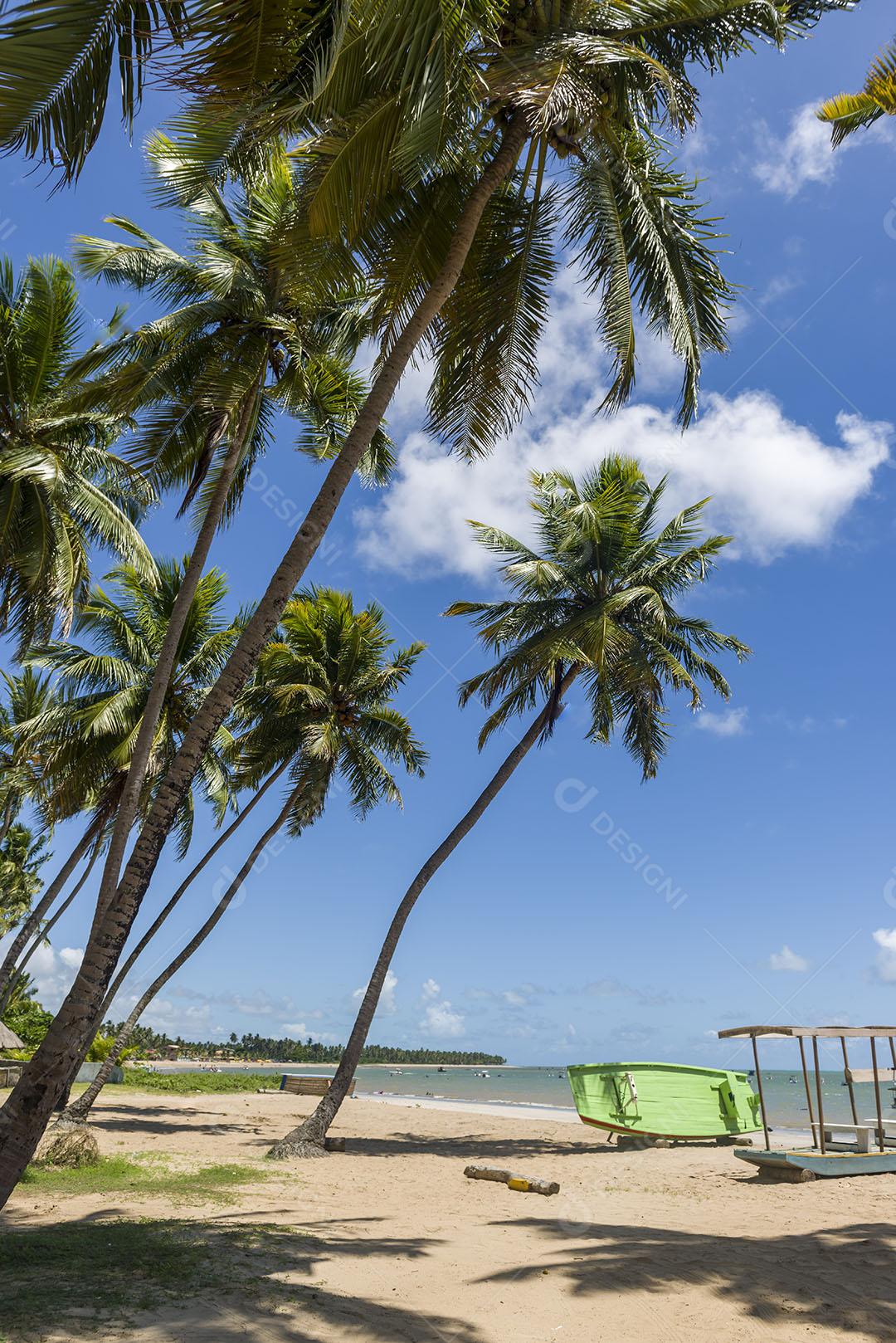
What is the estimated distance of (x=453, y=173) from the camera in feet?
26.9

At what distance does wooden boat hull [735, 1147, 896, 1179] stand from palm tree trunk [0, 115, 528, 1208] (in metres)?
9.80

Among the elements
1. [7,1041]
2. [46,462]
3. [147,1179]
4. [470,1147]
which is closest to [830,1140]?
[470,1147]

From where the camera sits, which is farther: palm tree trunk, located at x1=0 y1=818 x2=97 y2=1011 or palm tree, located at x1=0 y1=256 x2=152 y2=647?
palm tree trunk, located at x1=0 y1=818 x2=97 y2=1011

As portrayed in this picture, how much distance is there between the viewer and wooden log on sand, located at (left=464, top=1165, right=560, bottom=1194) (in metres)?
10.9

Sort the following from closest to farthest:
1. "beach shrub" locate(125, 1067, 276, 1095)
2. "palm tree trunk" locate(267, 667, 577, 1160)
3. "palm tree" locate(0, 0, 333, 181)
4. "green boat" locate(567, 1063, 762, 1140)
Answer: "palm tree" locate(0, 0, 333, 181)
"palm tree trunk" locate(267, 667, 577, 1160)
"green boat" locate(567, 1063, 762, 1140)
"beach shrub" locate(125, 1067, 276, 1095)

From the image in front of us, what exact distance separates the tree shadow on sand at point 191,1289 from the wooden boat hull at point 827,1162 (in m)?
6.81

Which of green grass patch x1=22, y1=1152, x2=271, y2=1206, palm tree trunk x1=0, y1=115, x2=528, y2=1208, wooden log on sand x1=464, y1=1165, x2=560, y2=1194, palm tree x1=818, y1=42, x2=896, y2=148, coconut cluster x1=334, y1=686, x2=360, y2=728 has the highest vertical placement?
palm tree x1=818, y1=42, x2=896, y2=148

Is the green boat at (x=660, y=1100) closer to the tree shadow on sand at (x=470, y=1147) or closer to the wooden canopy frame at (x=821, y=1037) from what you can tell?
the tree shadow on sand at (x=470, y=1147)

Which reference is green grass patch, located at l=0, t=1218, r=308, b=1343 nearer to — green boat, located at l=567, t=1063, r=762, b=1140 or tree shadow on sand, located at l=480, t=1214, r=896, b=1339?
tree shadow on sand, located at l=480, t=1214, r=896, b=1339

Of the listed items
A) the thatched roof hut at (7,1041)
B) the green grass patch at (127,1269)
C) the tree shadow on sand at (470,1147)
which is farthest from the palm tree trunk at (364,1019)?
the thatched roof hut at (7,1041)

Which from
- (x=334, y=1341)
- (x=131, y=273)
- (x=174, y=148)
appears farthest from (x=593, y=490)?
(x=334, y=1341)

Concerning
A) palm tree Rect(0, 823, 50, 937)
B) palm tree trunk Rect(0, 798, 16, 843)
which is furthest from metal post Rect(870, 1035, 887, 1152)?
palm tree Rect(0, 823, 50, 937)

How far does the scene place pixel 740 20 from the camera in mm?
7898

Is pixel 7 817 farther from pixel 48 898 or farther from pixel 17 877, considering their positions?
pixel 17 877
